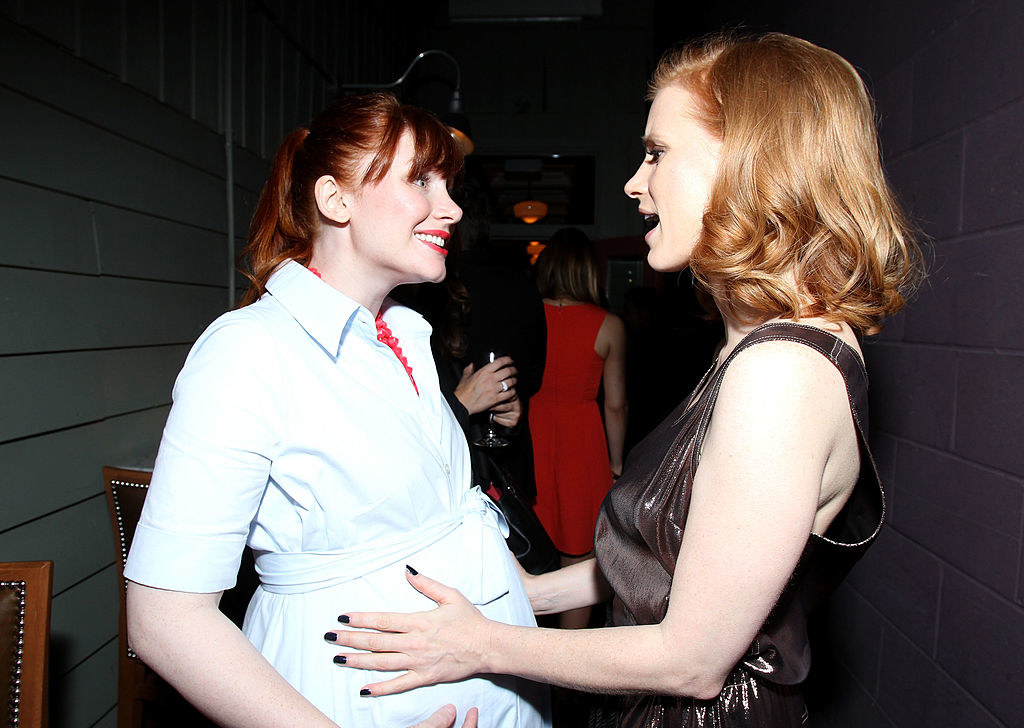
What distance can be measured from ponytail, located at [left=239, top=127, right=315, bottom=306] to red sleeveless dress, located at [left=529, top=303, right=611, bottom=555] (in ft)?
6.19

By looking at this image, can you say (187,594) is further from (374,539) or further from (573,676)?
(573,676)

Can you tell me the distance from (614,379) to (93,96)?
236 centimetres

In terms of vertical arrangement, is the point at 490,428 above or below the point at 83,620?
above

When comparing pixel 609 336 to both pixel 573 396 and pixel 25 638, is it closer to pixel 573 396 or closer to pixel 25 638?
pixel 573 396

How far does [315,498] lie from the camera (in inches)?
36.6

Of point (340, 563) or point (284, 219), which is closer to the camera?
point (340, 563)

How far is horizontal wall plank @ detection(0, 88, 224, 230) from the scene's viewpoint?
1504 mm

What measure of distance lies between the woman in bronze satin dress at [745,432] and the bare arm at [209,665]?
0.13 meters

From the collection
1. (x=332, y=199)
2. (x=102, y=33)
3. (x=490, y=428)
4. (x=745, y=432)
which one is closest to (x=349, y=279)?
(x=332, y=199)

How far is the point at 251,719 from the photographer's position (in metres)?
0.80

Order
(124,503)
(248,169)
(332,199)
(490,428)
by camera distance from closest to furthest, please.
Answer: (332,199) → (124,503) → (490,428) → (248,169)

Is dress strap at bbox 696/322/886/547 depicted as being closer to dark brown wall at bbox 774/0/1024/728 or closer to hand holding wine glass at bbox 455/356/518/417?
dark brown wall at bbox 774/0/1024/728

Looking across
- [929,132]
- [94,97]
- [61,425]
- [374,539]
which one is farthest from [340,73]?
[374,539]

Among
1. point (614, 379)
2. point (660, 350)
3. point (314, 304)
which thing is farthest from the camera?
point (660, 350)
